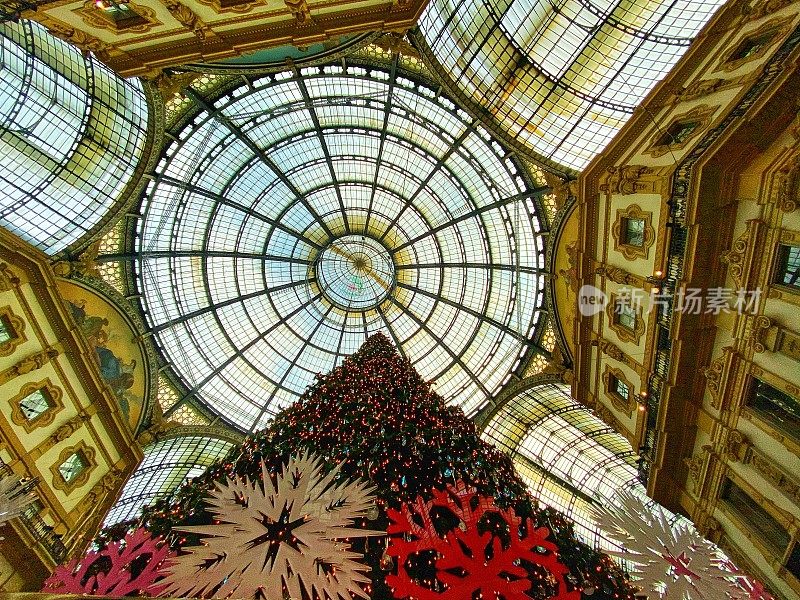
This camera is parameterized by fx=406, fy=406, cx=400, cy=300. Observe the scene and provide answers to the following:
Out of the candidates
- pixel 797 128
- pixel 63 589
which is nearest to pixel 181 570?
pixel 63 589

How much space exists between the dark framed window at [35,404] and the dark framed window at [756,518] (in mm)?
24052

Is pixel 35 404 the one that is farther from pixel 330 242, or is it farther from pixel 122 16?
pixel 330 242

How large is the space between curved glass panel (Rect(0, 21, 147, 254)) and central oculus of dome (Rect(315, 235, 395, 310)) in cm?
1304

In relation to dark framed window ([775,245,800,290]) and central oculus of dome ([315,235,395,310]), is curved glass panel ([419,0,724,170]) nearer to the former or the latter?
dark framed window ([775,245,800,290])

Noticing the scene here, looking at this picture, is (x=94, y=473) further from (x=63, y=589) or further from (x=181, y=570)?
(x=181, y=570)

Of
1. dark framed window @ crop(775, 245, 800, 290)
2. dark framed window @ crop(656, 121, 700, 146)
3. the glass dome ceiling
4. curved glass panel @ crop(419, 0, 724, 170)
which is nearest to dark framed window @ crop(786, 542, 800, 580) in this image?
dark framed window @ crop(775, 245, 800, 290)

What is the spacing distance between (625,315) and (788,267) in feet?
17.9

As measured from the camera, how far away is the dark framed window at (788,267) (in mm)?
9773

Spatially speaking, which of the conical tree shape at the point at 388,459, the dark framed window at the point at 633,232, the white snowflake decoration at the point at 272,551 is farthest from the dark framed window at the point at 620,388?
the white snowflake decoration at the point at 272,551

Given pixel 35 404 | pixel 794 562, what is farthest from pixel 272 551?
pixel 35 404

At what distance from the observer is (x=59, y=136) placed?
628 inches

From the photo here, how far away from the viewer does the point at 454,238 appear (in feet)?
85.4

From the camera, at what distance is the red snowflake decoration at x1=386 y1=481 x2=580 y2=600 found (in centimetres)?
587

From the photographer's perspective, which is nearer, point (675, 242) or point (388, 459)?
point (388, 459)
